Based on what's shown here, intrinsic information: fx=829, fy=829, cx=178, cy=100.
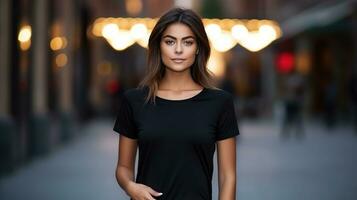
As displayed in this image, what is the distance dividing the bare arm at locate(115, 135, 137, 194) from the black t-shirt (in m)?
0.09

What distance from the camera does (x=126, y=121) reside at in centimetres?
367

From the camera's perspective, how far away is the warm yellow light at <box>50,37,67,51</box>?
68.7ft

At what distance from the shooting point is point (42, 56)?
745 inches

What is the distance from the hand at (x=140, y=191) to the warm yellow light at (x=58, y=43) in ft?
56.9

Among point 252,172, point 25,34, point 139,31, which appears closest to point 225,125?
point 252,172

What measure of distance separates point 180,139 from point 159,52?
1.53 ft

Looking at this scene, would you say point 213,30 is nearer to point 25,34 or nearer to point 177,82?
point 25,34

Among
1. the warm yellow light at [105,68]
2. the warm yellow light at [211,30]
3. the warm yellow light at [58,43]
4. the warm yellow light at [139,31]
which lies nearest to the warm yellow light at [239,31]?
the warm yellow light at [211,30]

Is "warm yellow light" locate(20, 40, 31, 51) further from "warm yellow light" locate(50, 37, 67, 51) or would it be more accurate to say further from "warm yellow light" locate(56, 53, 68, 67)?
"warm yellow light" locate(56, 53, 68, 67)

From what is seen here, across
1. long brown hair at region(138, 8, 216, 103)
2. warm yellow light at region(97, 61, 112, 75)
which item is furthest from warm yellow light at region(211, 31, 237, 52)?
long brown hair at region(138, 8, 216, 103)

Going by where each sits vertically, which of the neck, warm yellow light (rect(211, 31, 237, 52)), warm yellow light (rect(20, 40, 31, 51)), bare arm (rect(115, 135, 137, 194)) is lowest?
warm yellow light (rect(211, 31, 237, 52))

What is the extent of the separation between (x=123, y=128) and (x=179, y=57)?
40cm

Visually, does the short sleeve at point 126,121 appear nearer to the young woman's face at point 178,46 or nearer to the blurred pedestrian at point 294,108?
the young woman's face at point 178,46

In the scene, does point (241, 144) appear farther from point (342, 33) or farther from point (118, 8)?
point (118, 8)
